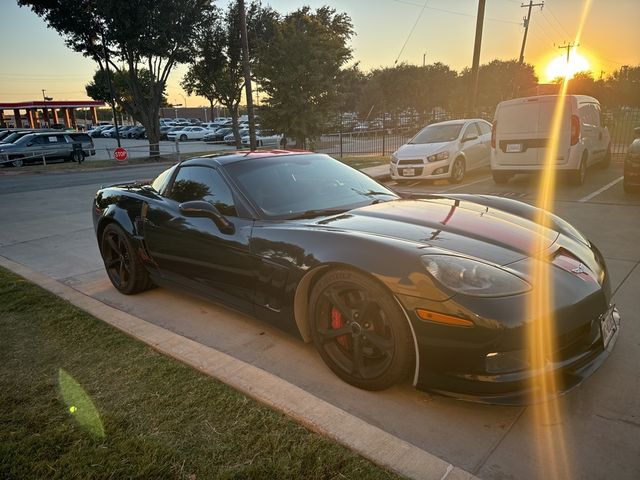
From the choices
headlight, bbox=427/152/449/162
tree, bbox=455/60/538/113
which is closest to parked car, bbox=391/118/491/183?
headlight, bbox=427/152/449/162

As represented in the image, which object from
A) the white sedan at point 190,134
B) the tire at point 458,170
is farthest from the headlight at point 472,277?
the white sedan at point 190,134

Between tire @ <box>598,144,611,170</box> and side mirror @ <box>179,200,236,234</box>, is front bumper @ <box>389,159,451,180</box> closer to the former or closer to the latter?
tire @ <box>598,144,611,170</box>

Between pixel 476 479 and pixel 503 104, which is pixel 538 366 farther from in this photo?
pixel 503 104

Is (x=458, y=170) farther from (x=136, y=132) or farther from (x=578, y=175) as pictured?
(x=136, y=132)

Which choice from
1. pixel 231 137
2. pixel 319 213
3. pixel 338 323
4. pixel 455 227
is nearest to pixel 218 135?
pixel 231 137

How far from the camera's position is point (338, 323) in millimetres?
2744

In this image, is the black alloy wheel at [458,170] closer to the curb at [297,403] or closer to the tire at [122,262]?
the tire at [122,262]

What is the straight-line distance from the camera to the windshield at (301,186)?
11.0 ft

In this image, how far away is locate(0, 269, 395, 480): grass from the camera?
6.84ft

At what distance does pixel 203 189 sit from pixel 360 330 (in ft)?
6.15

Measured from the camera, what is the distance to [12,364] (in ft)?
10.4

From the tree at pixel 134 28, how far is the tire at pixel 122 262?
19201mm

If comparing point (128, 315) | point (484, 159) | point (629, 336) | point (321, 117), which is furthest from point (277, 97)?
A: point (629, 336)

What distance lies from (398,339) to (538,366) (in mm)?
669
